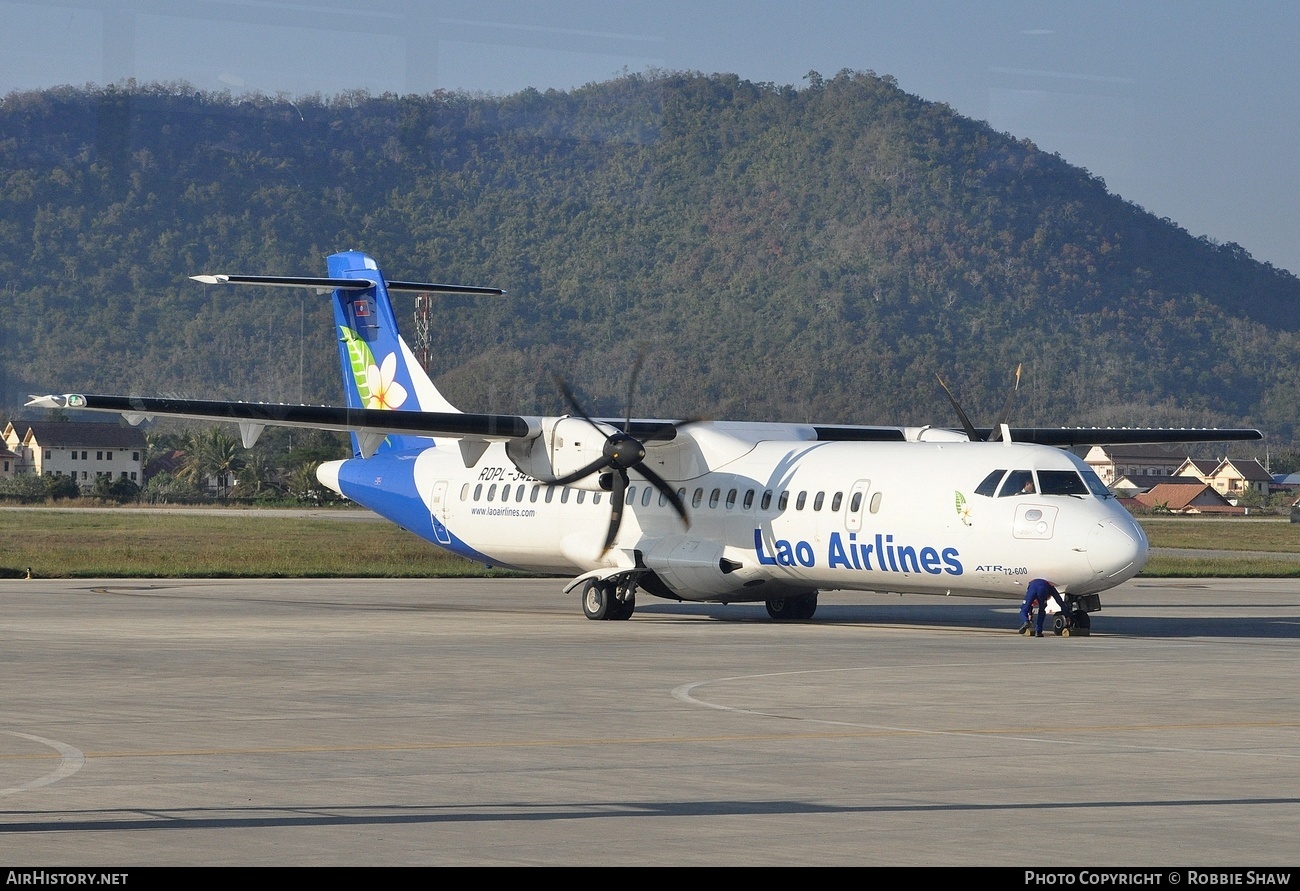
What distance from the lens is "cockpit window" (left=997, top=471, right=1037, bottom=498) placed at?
21.4m

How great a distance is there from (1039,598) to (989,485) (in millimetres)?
1586

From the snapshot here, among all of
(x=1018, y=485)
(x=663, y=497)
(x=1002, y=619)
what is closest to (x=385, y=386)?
(x=663, y=497)

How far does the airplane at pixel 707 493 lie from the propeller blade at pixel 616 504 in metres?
0.03

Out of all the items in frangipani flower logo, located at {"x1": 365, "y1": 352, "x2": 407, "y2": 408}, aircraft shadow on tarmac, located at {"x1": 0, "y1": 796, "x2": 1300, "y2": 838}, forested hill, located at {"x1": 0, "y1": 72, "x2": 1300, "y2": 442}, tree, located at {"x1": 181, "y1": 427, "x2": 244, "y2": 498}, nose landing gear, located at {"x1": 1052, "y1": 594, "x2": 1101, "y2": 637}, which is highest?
forested hill, located at {"x1": 0, "y1": 72, "x2": 1300, "y2": 442}

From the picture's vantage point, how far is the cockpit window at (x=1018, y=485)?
21.4 metres

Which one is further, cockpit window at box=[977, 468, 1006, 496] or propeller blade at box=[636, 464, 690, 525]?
propeller blade at box=[636, 464, 690, 525]

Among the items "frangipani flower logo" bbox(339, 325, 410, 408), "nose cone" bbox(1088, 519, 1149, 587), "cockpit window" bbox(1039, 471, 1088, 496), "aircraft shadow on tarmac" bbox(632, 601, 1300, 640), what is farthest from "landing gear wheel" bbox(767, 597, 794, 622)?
"frangipani flower logo" bbox(339, 325, 410, 408)

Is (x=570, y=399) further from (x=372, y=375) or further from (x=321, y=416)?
(x=372, y=375)

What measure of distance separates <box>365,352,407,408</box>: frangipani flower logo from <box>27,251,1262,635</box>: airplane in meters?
0.04

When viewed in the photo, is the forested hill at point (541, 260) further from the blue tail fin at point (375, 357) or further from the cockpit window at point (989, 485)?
the cockpit window at point (989, 485)

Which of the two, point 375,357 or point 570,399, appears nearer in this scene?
point 570,399

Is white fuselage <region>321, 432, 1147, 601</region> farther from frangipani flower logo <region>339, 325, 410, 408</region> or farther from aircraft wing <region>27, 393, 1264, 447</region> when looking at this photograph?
frangipani flower logo <region>339, 325, 410, 408</region>

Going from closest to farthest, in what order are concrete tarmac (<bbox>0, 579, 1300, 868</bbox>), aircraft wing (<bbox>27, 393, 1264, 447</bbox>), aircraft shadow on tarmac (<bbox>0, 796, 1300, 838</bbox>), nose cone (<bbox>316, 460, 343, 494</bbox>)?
1. concrete tarmac (<bbox>0, 579, 1300, 868</bbox>)
2. aircraft shadow on tarmac (<bbox>0, 796, 1300, 838</bbox>)
3. aircraft wing (<bbox>27, 393, 1264, 447</bbox>)
4. nose cone (<bbox>316, 460, 343, 494</bbox>)

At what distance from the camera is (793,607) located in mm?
25656
